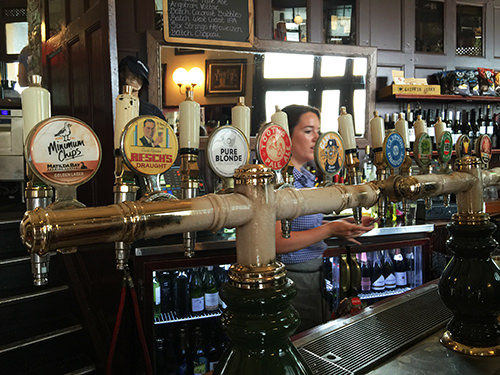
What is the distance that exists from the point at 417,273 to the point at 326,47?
86.1 inches

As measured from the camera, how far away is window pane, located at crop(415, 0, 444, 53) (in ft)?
14.7

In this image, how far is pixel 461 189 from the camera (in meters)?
0.92

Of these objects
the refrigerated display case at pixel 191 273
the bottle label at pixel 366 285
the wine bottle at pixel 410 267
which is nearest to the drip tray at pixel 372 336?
the refrigerated display case at pixel 191 273

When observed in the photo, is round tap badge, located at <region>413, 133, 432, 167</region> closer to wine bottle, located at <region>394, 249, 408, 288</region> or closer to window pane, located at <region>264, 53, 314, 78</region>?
wine bottle, located at <region>394, 249, 408, 288</region>

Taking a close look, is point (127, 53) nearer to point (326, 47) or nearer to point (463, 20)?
point (326, 47)

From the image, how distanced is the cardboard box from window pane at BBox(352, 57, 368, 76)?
0.97ft

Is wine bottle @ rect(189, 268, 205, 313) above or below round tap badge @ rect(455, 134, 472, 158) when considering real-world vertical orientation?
below

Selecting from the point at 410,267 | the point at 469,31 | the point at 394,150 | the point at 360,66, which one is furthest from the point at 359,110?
the point at 394,150

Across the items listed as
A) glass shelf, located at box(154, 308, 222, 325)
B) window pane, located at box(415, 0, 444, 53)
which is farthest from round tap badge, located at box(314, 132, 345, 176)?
→ window pane, located at box(415, 0, 444, 53)

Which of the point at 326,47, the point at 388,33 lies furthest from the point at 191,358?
the point at 388,33

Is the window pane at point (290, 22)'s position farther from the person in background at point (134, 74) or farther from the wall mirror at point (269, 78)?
the person in background at point (134, 74)

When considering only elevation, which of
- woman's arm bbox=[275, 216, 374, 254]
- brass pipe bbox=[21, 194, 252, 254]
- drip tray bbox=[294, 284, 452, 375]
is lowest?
drip tray bbox=[294, 284, 452, 375]

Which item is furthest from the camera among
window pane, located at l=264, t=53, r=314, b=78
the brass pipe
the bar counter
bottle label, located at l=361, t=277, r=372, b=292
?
window pane, located at l=264, t=53, r=314, b=78

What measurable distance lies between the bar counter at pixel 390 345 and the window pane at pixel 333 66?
3.01 meters
